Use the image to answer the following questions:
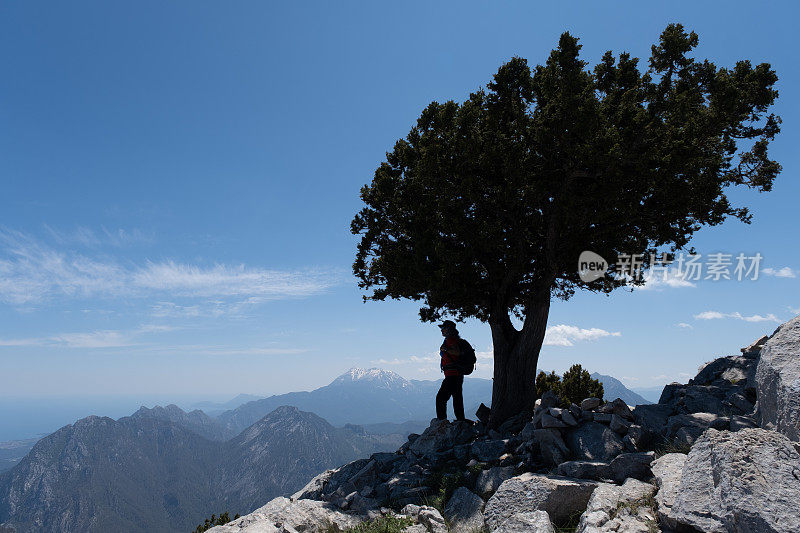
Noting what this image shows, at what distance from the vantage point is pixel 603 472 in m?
9.04

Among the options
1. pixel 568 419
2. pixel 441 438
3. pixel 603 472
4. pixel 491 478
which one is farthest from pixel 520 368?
pixel 603 472

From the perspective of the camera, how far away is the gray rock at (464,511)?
8711 millimetres

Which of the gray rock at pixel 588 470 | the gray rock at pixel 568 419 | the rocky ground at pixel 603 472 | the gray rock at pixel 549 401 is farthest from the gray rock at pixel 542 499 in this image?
the gray rock at pixel 549 401

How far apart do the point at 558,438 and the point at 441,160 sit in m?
10.1

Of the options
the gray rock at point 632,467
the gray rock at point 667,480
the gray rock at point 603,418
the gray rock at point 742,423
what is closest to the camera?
the gray rock at point 667,480

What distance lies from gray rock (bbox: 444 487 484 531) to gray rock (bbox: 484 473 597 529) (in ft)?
1.01

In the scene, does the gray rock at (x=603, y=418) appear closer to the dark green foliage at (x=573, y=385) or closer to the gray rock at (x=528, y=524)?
the gray rock at (x=528, y=524)

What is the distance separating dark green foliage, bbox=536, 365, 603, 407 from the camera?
27.3 metres

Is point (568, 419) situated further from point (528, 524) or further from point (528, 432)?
point (528, 524)

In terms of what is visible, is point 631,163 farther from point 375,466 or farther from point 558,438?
point 375,466

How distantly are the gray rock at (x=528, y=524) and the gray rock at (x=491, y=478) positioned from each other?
2462mm

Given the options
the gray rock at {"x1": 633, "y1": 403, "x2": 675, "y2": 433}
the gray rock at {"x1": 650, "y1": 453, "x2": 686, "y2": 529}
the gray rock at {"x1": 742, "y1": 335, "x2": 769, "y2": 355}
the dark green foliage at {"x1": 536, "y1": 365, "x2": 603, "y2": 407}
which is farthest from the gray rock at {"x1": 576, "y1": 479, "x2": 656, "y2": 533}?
the dark green foliage at {"x1": 536, "y1": 365, "x2": 603, "y2": 407}

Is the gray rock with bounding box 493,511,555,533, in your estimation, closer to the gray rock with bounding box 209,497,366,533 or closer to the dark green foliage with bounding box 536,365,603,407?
the gray rock with bounding box 209,497,366,533

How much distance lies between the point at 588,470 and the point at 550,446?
91.2 inches
